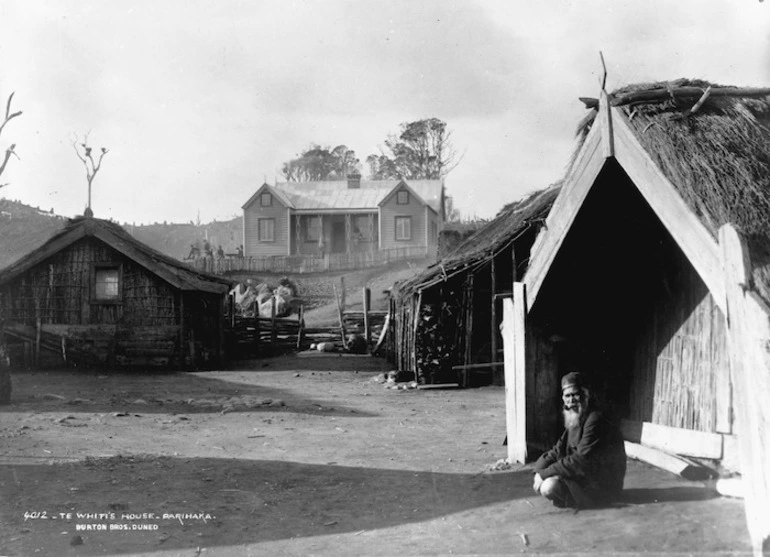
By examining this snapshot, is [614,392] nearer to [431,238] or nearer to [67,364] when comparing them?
[67,364]

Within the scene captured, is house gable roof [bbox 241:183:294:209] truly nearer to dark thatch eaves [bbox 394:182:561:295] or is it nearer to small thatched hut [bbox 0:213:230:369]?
small thatched hut [bbox 0:213:230:369]

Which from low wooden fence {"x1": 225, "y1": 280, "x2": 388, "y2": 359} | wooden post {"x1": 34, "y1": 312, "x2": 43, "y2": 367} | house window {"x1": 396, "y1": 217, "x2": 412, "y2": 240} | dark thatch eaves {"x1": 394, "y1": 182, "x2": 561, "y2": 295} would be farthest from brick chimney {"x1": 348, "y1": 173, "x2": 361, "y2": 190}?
dark thatch eaves {"x1": 394, "y1": 182, "x2": 561, "y2": 295}

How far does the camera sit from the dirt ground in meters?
5.98

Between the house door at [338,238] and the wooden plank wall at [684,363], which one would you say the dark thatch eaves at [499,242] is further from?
the house door at [338,238]

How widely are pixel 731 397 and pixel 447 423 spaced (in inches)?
266

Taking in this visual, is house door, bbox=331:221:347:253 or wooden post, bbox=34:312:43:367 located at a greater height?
house door, bbox=331:221:347:253

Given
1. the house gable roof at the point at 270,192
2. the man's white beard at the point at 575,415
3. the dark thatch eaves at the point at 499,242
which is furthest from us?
the house gable roof at the point at 270,192

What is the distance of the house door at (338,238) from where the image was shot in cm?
5197

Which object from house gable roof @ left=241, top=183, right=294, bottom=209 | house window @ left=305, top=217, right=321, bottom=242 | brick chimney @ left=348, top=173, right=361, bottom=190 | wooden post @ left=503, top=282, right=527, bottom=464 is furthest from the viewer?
brick chimney @ left=348, top=173, right=361, bottom=190

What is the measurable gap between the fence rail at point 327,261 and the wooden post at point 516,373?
38.7 meters

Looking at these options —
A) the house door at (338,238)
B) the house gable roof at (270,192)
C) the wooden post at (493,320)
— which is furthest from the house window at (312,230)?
the wooden post at (493,320)

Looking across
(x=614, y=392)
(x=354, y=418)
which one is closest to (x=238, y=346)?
(x=354, y=418)

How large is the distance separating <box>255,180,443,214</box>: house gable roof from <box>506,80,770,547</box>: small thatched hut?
40.1 metres

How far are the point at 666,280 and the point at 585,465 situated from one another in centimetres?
252
